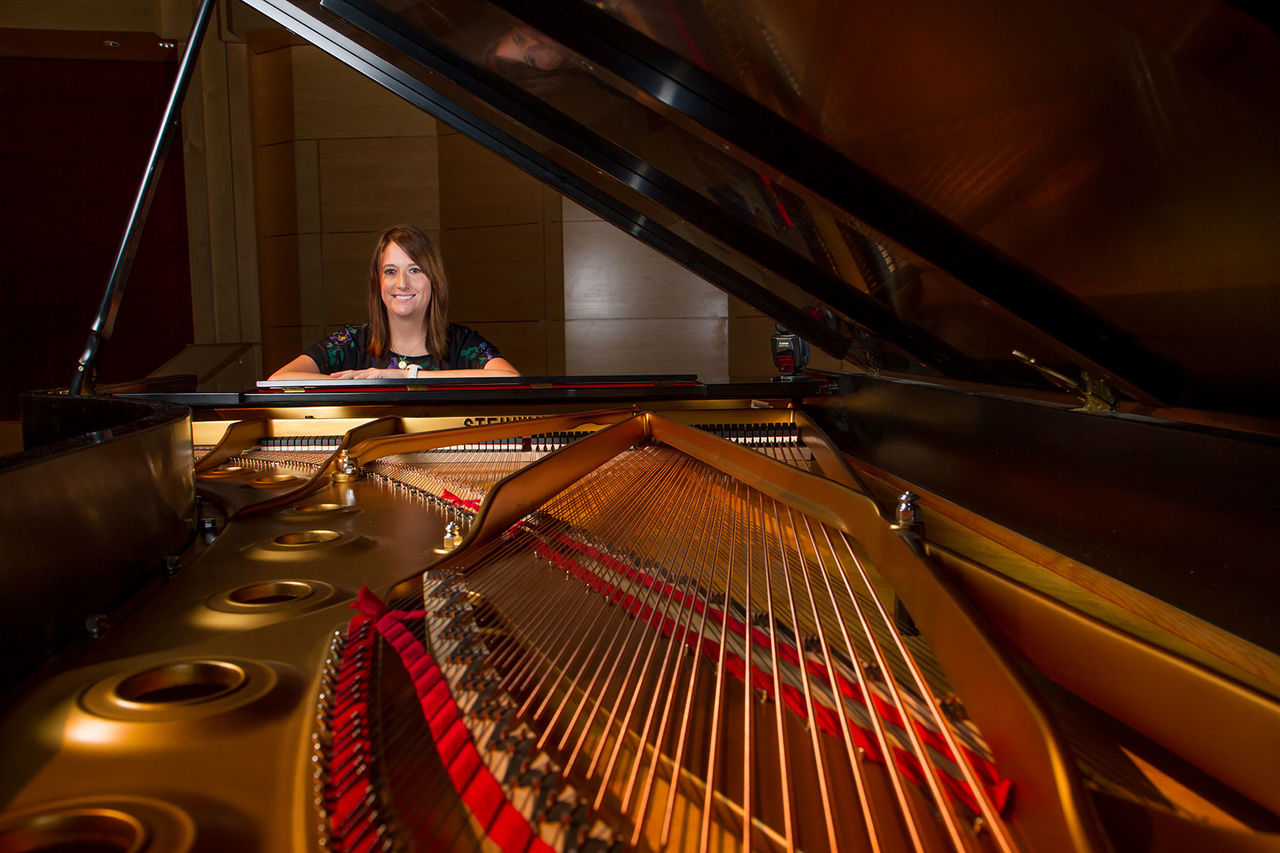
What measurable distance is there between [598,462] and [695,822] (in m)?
1.21

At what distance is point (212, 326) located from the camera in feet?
20.4

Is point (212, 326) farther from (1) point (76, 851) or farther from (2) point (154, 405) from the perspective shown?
(1) point (76, 851)

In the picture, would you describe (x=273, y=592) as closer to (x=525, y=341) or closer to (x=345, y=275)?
(x=525, y=341)

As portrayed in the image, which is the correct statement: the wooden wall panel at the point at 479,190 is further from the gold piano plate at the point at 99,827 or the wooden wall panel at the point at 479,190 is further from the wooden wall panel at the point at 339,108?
the gold piano plate at the point at 99,827

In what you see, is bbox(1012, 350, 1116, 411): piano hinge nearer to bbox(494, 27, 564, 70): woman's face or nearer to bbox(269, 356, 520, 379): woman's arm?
bbox(494, 27, 564, 70): woman's face

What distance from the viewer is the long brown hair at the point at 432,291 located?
3721mm

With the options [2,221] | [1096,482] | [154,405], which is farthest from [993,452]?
[2,221]

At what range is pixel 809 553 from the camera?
4.55ft

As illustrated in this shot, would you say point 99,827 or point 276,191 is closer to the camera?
point 99,827

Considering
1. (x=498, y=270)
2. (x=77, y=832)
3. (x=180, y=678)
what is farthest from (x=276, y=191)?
(x=77, y=832)

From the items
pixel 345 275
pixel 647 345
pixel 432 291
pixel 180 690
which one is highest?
pixel 345 275

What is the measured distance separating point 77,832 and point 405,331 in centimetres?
354

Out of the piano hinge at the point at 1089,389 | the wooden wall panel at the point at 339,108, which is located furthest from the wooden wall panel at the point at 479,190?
the piano hinge at the point at 1089,389

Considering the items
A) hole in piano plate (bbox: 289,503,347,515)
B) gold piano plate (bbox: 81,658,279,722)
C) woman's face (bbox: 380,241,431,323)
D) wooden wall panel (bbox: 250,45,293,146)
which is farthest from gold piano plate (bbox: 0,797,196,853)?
wooden wall panel (bbox: 250,45,293,146)
